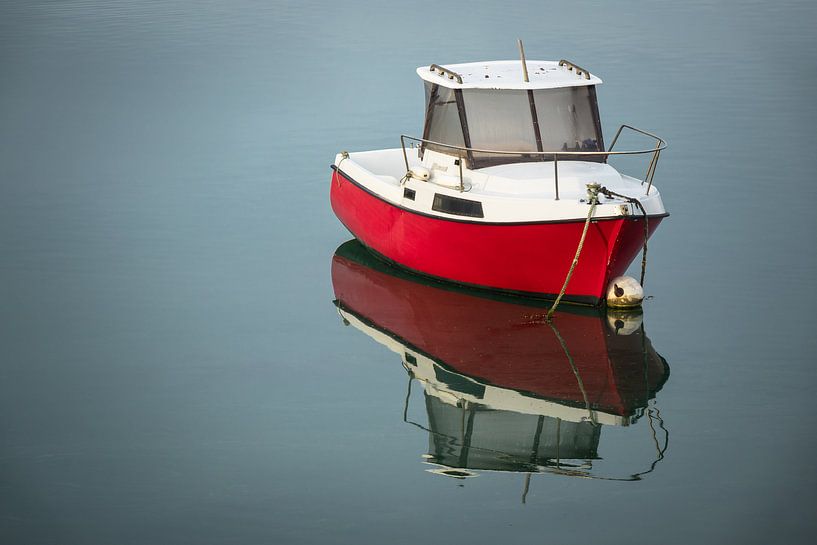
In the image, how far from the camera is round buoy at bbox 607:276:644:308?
43.4 ft

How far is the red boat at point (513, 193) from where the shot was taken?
42.1ft

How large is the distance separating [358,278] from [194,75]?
460 inches

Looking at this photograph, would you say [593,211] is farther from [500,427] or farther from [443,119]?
[500,427]

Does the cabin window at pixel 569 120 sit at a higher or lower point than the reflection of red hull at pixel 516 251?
higher

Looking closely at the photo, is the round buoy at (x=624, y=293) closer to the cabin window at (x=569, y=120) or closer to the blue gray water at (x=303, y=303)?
the blue gray water at (x=303, y=303)

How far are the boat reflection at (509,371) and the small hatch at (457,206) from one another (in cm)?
100

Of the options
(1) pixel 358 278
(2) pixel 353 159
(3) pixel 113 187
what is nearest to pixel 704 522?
(1) pixel 358 278

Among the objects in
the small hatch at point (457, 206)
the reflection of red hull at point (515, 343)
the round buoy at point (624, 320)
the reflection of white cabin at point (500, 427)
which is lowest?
the reflection of white cabin at point (500, 427)

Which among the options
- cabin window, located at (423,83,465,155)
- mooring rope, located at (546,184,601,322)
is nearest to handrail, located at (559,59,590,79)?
cabin window, located at (423,83,465,155)

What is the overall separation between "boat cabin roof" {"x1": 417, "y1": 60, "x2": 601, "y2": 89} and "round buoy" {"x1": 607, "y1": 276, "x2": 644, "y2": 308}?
2.29m

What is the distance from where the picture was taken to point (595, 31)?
2798 centimetres

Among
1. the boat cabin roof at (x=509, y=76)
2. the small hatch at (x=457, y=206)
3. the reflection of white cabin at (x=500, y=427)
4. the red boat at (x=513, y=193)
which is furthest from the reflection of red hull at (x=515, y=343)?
the boat cabin roof at (x=509, y=76)

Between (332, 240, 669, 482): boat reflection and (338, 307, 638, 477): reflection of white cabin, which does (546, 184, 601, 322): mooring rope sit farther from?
(338, 307, 638, 477): reflection of white cabin

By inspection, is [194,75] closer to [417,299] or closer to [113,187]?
[113,187]
